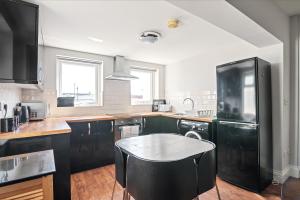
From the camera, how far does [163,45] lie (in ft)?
9.88

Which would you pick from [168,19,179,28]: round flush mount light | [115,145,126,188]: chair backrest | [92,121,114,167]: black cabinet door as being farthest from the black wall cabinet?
[92,121,114,167]: black cabinet door

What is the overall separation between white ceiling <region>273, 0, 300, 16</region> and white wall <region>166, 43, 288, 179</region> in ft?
1.57

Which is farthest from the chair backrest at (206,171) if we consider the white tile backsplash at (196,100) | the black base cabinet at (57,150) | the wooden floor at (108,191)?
the white tile backsplash at (196,100)

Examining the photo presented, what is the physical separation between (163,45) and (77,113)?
83.9 inches

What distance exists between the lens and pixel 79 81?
11.6ft

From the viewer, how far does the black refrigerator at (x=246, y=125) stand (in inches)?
82.5

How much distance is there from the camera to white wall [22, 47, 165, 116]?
3088mm

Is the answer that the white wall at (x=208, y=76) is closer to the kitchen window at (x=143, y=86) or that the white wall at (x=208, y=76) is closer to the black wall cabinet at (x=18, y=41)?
the kitchen window at (x=143, y=86)

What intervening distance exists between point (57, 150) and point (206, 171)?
153 cm

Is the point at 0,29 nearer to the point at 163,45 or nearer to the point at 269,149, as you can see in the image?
the point at 163,45

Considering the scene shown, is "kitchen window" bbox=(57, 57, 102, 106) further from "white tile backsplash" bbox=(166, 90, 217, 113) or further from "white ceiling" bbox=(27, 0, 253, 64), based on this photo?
"white tile backsplash" bbox=(166, 90, 217, 113)

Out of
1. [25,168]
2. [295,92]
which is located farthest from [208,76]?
[25,168]

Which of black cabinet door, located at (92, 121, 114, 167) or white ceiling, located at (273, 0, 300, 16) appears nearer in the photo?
white ceiling, located at (273, 0, 300, 16)

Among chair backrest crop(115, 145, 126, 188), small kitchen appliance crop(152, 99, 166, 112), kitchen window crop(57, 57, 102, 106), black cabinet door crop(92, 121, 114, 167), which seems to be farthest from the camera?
small kitchen appliance crop(152, 99, 166, 112)
